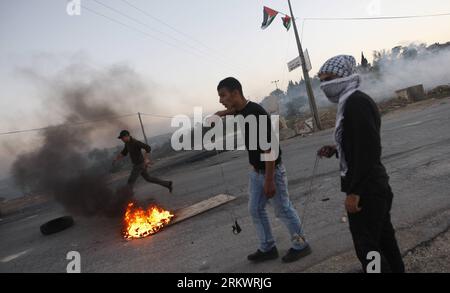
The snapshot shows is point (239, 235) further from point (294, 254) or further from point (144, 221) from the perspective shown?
point (144, 221)

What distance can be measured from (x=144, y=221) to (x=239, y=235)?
1.94 meters

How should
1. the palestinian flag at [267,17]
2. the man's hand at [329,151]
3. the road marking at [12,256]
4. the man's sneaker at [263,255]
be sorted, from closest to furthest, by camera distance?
the man's hand at [329,151] → the man's sneaker at [263,255] → the road marking at [12,256] → the palestinian flag at [267,17]

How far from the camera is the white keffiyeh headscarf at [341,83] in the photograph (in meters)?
2.59

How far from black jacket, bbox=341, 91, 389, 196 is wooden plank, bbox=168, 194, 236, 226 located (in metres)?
4.10

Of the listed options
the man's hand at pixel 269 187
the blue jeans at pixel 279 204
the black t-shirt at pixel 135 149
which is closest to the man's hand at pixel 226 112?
the blue jeans at pixel 279 204

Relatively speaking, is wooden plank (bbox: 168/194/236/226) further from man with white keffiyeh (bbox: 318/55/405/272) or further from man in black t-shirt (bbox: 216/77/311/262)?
man with white keffiyeh (bbox: 318/55/405/272)

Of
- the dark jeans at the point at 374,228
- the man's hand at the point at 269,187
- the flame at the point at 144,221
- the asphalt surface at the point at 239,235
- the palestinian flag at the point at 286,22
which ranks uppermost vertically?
the palestinian flag at the point at 286,22

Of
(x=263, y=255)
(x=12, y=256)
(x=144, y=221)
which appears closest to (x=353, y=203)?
(x=263, y=255)

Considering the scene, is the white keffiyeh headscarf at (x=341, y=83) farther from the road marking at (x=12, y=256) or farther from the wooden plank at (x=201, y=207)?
the road marking at (x=12, y=256)

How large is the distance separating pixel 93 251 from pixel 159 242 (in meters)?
1.12

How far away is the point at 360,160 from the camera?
246 centimetres

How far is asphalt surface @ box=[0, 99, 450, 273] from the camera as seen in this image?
159 inches
